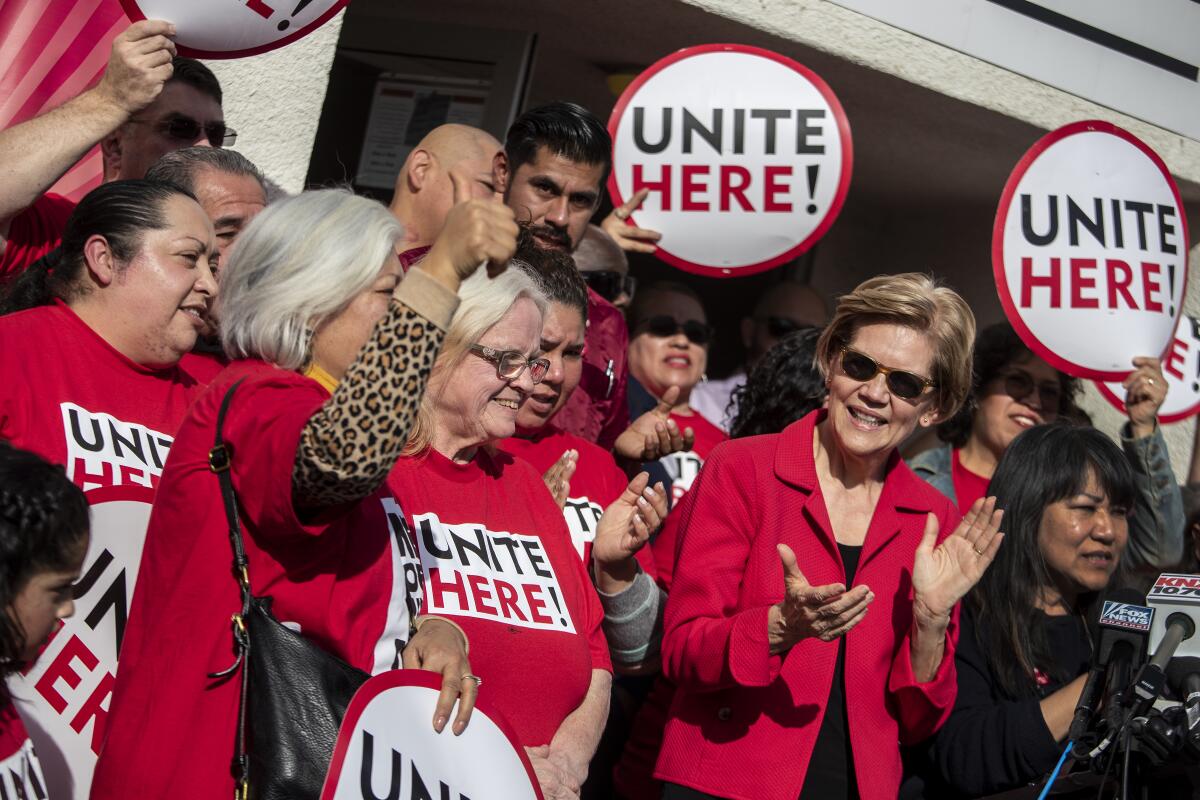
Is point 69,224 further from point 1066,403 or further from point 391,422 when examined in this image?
point 1066,403

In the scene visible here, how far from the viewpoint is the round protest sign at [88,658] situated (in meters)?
2.65

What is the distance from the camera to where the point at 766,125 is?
519cm

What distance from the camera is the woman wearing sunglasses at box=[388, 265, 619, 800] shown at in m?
3.03

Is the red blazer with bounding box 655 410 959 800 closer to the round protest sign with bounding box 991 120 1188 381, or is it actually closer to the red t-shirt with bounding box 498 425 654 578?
the red t-shirt with bounding box 498 425 654 578

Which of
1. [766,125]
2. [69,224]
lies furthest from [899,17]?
[69,224]

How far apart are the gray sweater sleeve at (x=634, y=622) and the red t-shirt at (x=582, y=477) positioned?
0.41 feet

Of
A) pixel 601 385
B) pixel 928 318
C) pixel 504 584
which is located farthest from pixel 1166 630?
pixel 601 385

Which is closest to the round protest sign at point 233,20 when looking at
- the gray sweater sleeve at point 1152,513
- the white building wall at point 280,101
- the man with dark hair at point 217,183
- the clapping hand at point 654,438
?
the man with dark hair at point 217,183

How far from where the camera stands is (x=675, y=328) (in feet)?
19.2

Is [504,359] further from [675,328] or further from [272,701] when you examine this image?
[675,328]

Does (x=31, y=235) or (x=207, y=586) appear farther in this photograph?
(x=31, y=235)

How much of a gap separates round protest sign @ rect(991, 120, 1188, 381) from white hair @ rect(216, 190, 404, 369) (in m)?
3.07

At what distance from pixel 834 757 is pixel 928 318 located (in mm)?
1076

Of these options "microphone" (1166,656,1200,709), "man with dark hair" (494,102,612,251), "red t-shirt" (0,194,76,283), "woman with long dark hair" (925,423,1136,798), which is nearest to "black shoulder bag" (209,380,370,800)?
"red t-shirt" (0,194,76,283)
